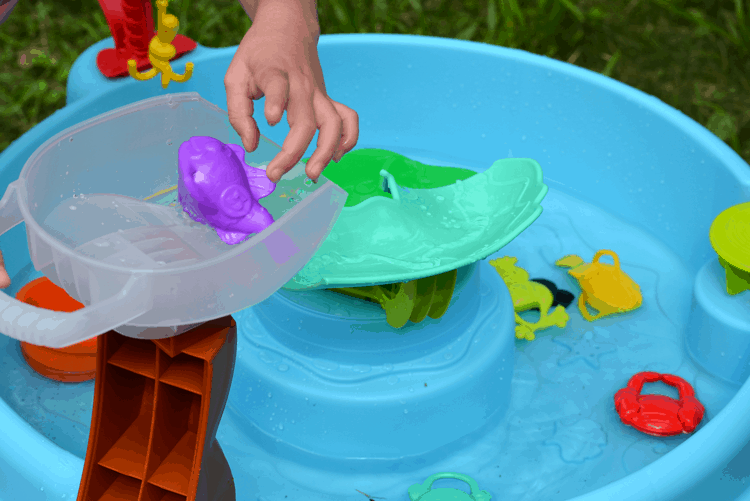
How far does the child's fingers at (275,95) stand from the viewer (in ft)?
2.67

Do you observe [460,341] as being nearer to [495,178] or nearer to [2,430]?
[495,178]

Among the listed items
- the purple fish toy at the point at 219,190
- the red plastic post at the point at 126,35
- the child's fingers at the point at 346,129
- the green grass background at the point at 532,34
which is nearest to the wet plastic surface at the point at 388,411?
the purple fish toy at the point at 219,190

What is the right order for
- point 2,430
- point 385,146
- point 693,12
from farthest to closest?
point 693,12 → point 385,146 → point 2,430

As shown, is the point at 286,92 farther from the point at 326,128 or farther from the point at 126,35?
the point at 126,35

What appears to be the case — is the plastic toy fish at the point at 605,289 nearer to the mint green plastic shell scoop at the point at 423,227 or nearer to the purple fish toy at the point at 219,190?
the mint green plastic shell scoop at the point at 423,227

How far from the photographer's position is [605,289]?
4.83 ft

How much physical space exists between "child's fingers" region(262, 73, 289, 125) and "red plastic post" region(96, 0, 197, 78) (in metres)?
0.73

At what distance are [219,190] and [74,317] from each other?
12.4 inches

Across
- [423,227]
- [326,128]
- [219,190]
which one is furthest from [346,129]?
[423,227]

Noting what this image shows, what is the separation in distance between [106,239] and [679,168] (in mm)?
1145

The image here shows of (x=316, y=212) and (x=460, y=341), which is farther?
(x=460, y=341)

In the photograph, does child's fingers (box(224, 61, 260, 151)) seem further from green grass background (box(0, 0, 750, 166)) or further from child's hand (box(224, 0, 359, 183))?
green grass background (box(0, 0, 750, 166))

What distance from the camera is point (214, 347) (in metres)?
0.80

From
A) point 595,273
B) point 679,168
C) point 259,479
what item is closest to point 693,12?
point 679,168
